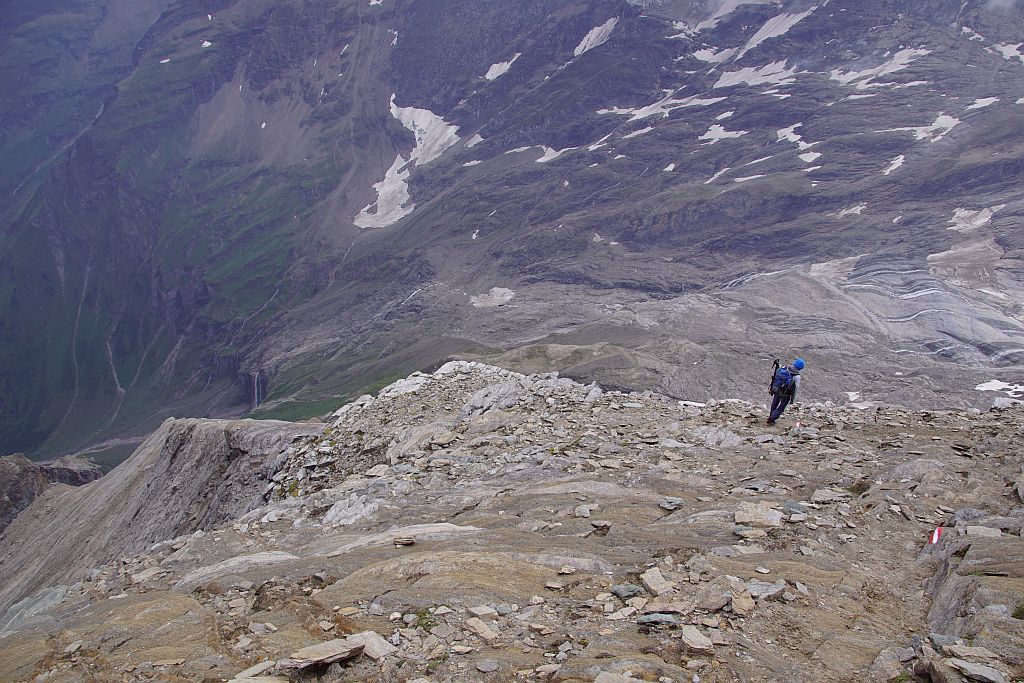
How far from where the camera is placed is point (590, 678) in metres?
7.72

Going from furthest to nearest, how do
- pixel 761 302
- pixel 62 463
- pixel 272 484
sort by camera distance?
1. pixel 761 302
2. pixel 62 463
3. pixel 272 484

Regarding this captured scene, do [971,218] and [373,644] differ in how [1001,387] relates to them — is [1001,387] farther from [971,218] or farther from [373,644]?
[373,644]

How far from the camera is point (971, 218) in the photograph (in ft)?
570

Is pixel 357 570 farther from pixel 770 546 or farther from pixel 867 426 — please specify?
pixel 867 426

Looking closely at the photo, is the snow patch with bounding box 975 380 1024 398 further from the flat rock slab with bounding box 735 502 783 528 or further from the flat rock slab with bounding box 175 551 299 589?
the flat rock slab with bounding box 175 551 299 589

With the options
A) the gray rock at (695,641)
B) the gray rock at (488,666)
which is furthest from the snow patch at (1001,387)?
the gray rock at (488,666)

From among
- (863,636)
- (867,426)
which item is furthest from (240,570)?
(867,426)

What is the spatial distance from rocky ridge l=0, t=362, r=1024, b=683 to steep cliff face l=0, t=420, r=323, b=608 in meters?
9.84

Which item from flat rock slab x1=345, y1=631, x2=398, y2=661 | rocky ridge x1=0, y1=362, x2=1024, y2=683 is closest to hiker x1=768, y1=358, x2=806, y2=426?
rocky ridge x1=0, y1=362, x2=1024, y2=683

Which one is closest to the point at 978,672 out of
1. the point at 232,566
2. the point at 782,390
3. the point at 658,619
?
the point at 658,619

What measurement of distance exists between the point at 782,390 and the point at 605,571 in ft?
45.1

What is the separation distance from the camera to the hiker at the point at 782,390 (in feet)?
71.8

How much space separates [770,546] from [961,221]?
207 metres

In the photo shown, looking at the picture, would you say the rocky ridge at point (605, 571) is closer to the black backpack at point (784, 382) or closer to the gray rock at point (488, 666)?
the gray rock at point (488, 666)
